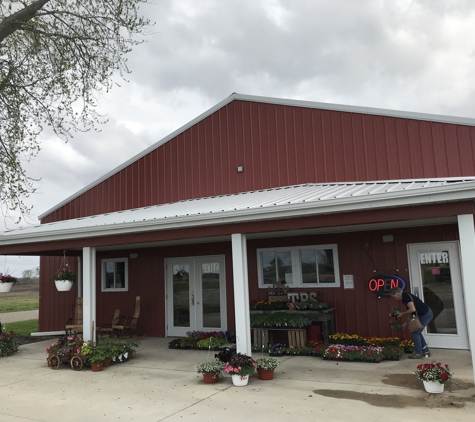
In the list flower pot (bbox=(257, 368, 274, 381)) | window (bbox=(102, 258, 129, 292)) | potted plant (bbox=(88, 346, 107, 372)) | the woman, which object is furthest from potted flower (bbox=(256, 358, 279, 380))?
window (bbox=(102, 258, 129, 292))

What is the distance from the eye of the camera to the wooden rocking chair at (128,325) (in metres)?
11.7

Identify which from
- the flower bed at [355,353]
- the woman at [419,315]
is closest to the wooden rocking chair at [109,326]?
the flower bed at [355,353]

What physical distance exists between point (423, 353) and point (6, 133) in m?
11.3

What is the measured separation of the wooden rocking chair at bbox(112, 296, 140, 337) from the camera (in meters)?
11.7

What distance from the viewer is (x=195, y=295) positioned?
456 inches

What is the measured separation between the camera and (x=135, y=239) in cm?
837

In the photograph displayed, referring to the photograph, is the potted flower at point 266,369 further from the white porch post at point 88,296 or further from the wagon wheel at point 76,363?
the white porch post at point 88,296

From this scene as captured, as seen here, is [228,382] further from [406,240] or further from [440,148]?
[440,148]

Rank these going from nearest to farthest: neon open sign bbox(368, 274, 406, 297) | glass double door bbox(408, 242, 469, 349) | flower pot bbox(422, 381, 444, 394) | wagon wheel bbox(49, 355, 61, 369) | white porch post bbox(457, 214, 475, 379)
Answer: white porch post bbox(457, 214, 475, 379), flower pot bbox(422, 381, 444, 394), wagon wheel bbox(49, 355, 61, 369), glass double door bbox(408, 242, 469, 349), neon open sign bbox(368, 274, 406, 297)

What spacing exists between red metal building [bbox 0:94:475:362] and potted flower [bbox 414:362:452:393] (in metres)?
0.76

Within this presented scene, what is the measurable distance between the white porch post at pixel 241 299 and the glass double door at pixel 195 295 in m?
4.04

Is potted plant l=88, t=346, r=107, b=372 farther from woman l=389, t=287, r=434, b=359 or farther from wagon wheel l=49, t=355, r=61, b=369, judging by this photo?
woman l=389, t=287, r=434, b=359

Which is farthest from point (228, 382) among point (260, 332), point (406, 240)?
point (406, 240)

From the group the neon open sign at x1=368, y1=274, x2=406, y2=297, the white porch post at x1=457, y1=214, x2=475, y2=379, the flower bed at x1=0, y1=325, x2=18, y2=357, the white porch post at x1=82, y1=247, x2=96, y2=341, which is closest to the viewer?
the white porch post at x1=457, y1=214, x2=475, y2=379
